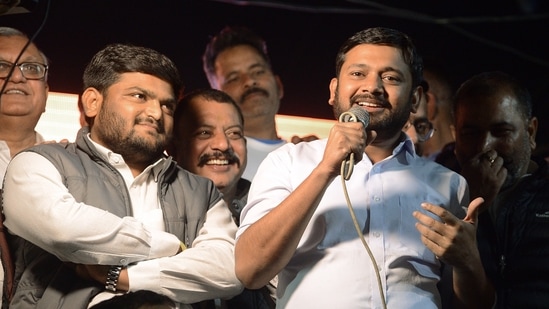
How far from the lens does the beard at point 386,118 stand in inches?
120

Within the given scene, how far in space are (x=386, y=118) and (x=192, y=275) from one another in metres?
0.79

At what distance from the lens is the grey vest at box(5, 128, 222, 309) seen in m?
2.98

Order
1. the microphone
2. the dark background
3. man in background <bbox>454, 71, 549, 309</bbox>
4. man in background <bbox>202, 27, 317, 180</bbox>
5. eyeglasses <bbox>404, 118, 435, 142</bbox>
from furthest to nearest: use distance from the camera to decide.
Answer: the dark background < man in background <bbox>202, 27, 317, 180</bbox> < eyeglasses <bbox>404, 118, 435, 142</bbox> < man in background <bbox>454, 71, 549, 309</bbox> < the microphone

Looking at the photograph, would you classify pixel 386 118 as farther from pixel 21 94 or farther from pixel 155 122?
pixel 21 94

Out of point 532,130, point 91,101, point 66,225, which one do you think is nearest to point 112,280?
point 66,225

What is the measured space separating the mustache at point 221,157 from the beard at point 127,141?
0.48m

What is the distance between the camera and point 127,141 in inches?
129

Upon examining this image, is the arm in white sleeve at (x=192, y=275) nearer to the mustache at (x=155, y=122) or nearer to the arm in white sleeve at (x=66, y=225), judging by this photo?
the arm in white sleeve at (x=66, y=225)

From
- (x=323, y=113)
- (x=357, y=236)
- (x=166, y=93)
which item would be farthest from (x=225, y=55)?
(x=357, y=236)

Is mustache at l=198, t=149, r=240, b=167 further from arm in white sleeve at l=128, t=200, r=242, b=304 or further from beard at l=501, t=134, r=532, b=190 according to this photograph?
beard at l=501, t=134, r=532, b=190

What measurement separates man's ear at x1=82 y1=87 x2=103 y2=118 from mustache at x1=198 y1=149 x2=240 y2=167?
56 cm

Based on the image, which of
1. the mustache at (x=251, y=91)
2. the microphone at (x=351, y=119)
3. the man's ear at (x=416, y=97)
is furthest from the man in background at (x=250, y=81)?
the microphone at (x=351, y=119)

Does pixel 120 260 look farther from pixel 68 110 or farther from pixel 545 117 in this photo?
pixel 545 117

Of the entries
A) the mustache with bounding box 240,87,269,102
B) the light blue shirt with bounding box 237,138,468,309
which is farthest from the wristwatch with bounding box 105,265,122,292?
the mustache with bounding box 240,87,269,102
